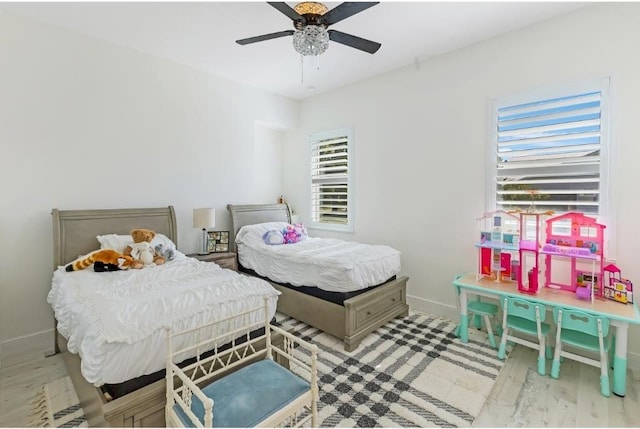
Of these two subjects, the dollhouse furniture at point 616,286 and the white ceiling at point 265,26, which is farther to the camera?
the white ceiling at point 265,26

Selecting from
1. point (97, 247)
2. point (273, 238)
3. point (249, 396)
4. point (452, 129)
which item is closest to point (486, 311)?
point (452, 129)

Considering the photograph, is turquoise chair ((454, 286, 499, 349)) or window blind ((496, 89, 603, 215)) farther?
turquoise chair ((454, 286, 499, 349))

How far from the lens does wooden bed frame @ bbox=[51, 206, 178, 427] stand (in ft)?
5.01

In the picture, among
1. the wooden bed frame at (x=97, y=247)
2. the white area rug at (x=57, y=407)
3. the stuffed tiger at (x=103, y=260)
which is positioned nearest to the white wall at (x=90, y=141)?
the wooden bed frame at (x=97, y=247)

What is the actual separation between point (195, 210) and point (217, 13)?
2166 millimetres

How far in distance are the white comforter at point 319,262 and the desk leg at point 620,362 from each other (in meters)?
1.85

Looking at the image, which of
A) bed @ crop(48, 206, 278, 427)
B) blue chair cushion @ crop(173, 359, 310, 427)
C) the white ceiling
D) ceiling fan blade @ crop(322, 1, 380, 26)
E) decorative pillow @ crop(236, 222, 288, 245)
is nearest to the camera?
blue chair cushion @ crop(173, 359, 310, 427)

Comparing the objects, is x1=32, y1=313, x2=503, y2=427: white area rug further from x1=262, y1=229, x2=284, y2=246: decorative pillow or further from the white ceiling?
the white ceiling

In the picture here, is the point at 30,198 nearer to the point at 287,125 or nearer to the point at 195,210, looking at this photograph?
the point at 195,210

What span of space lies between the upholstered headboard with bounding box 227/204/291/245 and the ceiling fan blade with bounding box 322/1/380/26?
9.26 ft

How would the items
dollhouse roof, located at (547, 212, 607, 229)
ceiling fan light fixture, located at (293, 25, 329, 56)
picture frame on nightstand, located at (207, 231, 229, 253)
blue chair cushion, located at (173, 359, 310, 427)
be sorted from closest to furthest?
1. blue chair cushion, located at (173, 359, 310, 427)
2. ceiling fan light fixture, located at (293, 25, 329, 56)
3. dollhouse roof, located at (547, 212, 607, 229)
4. picture frame on nightstand, located at (207, 231, 229, 253)

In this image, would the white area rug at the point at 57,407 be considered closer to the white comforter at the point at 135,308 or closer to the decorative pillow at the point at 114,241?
the white comforter at the point at 135,308

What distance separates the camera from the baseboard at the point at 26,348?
266 centimetres

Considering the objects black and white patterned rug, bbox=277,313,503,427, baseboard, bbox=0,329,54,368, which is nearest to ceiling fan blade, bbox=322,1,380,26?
black and white patterned rug, bbox=277,313,503,427
